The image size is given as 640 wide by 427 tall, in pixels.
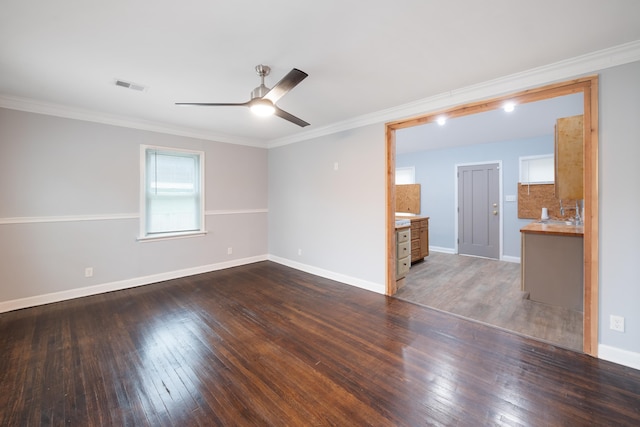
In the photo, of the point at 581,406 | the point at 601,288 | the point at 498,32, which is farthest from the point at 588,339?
the point at 498,32

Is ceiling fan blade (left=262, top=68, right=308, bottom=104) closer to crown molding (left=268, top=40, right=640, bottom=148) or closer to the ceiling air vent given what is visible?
the ceiling air vent

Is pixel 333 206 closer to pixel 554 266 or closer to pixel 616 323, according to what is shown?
pixel 554 266

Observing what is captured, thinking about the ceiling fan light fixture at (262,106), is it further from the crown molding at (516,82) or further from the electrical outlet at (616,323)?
the electrical outlet at (616,323)

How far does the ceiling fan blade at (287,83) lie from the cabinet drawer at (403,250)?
271 centimetres

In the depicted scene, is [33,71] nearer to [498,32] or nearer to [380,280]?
[498,32]

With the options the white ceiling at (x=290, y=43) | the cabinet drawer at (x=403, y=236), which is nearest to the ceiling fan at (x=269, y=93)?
the white ceiling at (x=290, y=43)

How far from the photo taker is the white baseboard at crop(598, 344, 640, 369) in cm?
202

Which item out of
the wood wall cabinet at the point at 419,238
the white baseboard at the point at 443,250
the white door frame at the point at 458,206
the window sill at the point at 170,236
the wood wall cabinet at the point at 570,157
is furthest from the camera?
the white baseboard at the point at 443,250

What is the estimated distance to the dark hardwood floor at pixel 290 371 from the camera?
5.28 feet

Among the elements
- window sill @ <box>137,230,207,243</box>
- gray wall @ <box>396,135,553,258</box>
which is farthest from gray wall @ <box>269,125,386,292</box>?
gray wall @ <box>396,135,553,258</box>

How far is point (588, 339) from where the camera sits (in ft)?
7.22

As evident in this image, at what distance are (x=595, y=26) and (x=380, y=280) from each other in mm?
3053

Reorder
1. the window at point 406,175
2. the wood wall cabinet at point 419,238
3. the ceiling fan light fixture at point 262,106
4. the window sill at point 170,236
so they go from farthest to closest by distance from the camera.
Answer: the window at point 406,175
the wood wall cabinet at point 419,238
the window sill at point 170,236
the ceiling fan light fixture at point 262,106

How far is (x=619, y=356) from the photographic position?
2.08 meters
